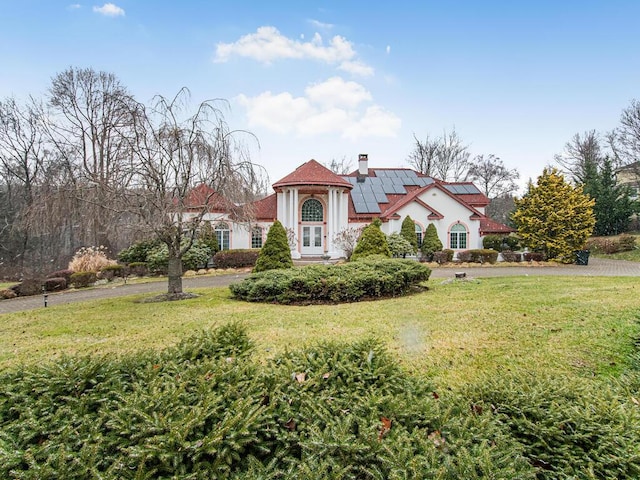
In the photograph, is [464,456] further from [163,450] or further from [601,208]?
[601,208]

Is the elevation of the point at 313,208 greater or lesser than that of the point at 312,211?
greater

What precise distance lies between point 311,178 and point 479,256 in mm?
11580

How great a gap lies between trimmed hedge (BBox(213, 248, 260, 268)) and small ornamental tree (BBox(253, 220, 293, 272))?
7014 millimetres

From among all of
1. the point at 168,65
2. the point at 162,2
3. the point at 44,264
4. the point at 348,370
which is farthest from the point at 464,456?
the point at 44,264

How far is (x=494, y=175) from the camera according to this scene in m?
41.2

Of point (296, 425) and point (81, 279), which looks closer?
point (296, 425)

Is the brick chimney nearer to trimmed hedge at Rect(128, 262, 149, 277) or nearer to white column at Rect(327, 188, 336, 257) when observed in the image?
white column at Rect(327, 188, 336, 257)

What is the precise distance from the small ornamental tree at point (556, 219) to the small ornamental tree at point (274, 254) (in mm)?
16410

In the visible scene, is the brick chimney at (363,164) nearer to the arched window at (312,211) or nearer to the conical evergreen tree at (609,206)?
the arched window at (312,211)

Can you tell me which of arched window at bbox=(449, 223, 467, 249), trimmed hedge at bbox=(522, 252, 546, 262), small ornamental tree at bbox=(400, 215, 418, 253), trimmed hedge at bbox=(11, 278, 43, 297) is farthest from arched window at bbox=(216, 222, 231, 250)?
trimmed hedge at bbox=(522, 252, 546, 262)

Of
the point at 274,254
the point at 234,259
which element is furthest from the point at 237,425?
the point at 234,259

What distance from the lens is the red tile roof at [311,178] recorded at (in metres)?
22.2

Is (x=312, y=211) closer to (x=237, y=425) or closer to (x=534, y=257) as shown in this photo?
(x=534, y=257)

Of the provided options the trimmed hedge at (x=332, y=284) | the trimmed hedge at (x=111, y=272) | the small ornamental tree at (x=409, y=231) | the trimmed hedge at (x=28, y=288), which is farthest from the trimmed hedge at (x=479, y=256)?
the trimmed hedge at (x=28, y=288)
